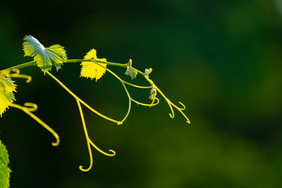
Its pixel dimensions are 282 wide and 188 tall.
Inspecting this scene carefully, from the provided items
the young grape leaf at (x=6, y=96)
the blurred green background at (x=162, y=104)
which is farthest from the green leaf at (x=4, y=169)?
the blurred green background at (x=162, y=104)

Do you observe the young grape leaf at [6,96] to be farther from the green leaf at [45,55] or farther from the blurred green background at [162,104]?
the blurred green background at [162,104]

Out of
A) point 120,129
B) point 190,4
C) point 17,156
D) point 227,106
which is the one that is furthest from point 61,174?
point 190,4

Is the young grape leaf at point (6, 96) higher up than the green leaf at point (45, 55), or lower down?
lower down

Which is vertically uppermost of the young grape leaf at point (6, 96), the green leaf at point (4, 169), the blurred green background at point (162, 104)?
the blurred green background at point (162, 104)

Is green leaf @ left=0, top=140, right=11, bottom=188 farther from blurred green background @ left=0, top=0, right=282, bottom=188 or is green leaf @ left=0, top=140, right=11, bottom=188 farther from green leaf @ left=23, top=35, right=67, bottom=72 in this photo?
blurred green background @ left=0, top=0, right=282, bottom=188

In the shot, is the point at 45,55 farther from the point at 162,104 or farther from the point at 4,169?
the point at 162,104

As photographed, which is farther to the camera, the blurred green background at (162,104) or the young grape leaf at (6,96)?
the blurred green background at (162,104)

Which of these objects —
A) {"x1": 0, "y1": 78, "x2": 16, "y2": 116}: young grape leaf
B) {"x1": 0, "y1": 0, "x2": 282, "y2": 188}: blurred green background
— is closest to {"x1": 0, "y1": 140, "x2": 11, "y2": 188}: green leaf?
{"x1": 0, "y1": 78, "x2": 16, "y2": 116}: young grape leaf
